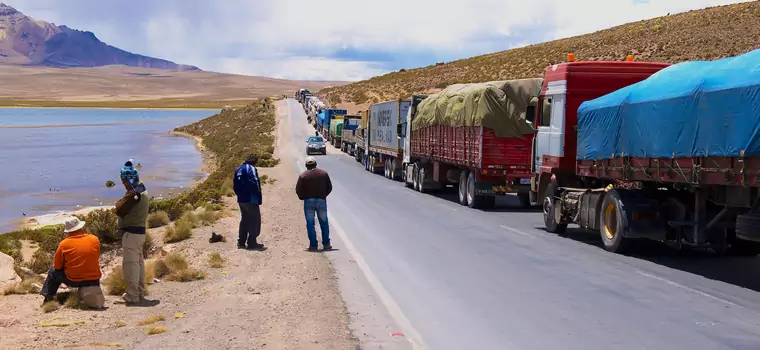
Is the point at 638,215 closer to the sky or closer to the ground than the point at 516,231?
closer to the sky

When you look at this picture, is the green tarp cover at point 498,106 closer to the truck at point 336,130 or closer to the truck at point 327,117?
the truck at point 336,130

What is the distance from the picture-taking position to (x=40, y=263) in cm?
1622

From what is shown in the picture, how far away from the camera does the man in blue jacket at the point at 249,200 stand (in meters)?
14.8

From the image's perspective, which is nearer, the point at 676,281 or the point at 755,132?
the point at 755,132

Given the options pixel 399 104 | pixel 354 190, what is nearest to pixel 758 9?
pixel 399 104

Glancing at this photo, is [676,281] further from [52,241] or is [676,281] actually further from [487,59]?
[487,59]

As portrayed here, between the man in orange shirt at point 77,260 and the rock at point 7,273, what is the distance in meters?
2.66

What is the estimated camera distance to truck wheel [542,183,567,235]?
16.2 metres

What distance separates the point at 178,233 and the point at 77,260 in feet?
24.6

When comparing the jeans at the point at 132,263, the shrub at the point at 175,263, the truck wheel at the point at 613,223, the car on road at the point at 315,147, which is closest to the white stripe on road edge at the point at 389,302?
the shrub at the point at 175,263

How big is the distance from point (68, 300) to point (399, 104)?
23418 millimetres

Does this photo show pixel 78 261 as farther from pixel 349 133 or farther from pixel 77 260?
pixel 349 133

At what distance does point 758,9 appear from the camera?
76250 mm

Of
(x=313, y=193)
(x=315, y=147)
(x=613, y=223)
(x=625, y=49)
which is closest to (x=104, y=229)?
(x=313, y=193)
